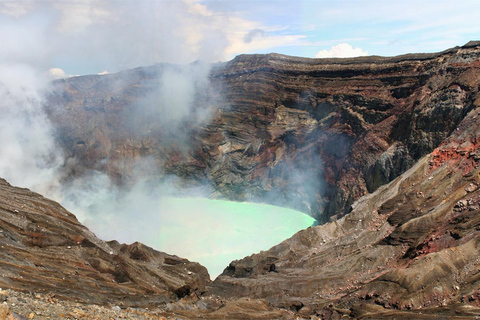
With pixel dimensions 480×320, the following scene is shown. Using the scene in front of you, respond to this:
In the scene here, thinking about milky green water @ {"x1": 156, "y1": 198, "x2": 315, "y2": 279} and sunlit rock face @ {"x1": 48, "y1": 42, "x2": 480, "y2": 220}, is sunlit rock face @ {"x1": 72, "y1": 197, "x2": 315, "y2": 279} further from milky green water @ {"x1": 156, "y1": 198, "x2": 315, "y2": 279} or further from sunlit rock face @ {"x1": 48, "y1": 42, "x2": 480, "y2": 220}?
sunlit rock face @ {"x1": 48, "y1": 42, "x2": 480, "y2": 220}

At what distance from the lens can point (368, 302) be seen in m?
14.8

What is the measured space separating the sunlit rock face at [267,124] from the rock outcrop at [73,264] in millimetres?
15270

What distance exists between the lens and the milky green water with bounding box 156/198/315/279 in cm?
2559

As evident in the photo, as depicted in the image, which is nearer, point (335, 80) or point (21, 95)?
point (335, 80)

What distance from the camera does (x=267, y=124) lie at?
38.2 meters

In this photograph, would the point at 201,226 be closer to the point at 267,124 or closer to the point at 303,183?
the point at 303,183

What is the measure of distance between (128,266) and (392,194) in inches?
553

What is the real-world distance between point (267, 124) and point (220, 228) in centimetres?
1277

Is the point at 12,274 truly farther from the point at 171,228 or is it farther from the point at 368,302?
the point at 171,228

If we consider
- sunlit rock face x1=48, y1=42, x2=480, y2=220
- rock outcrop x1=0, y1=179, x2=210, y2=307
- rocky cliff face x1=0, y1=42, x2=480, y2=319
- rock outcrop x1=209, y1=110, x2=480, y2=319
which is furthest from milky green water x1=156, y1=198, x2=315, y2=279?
rock outcrop x1=209, y1=110, x2=480, y2=319

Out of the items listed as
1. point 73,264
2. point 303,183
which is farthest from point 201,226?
point 73,264

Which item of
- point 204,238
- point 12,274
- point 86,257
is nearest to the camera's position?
point 12,274

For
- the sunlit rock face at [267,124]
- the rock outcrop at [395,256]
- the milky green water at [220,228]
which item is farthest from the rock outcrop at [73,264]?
the sunlit rock face at [267,124]

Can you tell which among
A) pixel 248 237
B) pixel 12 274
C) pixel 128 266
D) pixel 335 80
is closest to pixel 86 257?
pixel 128 266
